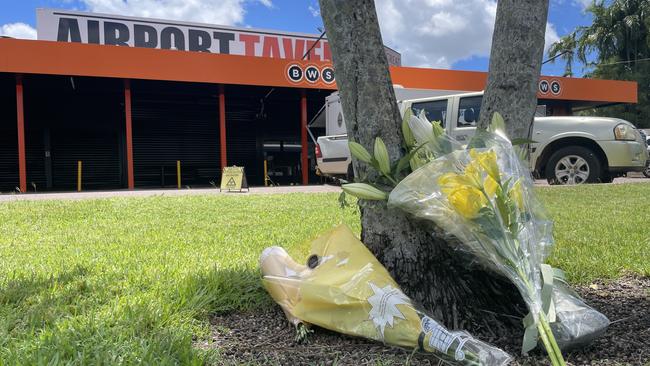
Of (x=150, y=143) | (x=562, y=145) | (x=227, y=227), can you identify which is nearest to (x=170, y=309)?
(x=227, y=227)

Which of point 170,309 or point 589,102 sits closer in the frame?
point 170,309

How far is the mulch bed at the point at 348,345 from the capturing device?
172 centimetres

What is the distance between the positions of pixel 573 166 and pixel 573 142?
1.52 ft

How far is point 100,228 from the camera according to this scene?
16.2ft

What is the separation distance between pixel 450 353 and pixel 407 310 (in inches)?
8.2

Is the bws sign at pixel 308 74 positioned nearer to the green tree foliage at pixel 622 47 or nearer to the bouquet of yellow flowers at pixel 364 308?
the bouquet of yellow flowers at pixel 364 308

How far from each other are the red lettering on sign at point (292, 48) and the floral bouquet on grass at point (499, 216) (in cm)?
2049

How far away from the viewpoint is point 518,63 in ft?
6.81

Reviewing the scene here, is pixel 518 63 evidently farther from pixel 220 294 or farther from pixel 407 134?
pixel 220 294

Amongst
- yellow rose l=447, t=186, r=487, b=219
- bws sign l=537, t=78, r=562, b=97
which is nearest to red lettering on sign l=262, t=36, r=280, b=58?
bws sign l=537, t=78, r=562, b=97

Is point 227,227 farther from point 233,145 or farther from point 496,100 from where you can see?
point 233,145

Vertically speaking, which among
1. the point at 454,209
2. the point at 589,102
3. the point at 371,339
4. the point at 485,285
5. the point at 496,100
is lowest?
the point at 371,339

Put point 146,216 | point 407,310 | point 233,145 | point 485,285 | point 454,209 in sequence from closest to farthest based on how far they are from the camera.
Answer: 1. point 454,209
2. point 407,310
3. point 485,285
4. point 146,216
5. point 233,145

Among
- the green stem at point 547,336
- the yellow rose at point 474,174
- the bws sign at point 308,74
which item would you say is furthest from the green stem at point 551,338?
the bws sign at point 308,74
